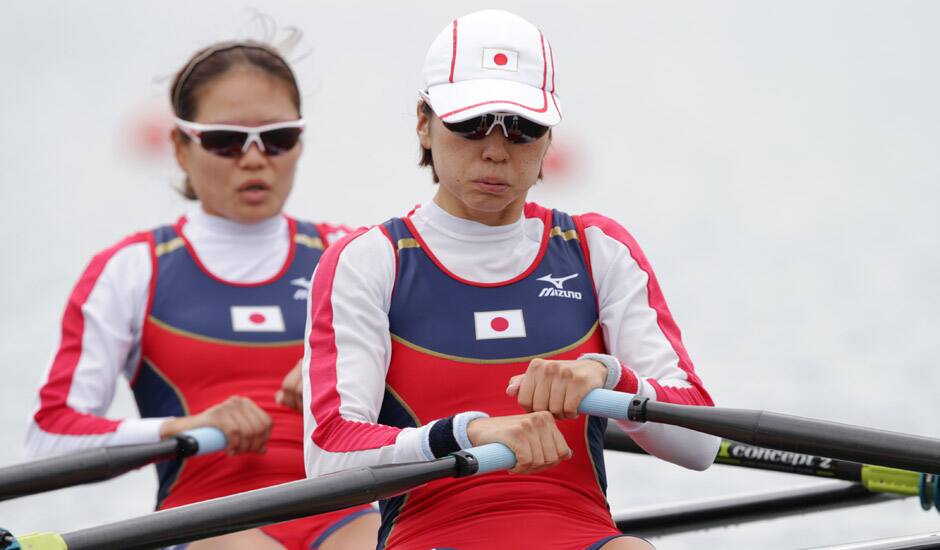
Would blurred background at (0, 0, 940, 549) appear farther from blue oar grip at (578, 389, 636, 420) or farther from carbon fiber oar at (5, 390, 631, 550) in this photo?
carbon fiber oar at (5, 390, 631, 550)

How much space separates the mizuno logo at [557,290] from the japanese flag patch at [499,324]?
0.06 m

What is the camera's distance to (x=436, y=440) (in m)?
1.97

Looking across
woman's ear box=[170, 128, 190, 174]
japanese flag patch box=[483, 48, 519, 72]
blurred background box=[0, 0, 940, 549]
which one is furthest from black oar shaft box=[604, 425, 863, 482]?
blurred background box=[0, 0, 940, 549]

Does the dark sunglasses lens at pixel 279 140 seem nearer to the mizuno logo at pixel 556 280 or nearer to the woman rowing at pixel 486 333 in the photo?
the woman rowing at pixel 486 333

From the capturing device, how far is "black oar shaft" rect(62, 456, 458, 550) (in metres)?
1.84

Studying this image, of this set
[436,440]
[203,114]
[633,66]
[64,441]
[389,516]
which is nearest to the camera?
[436,440]

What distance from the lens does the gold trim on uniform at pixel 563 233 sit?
2291 mm

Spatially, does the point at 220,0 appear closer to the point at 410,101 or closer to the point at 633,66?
the point at 633,66

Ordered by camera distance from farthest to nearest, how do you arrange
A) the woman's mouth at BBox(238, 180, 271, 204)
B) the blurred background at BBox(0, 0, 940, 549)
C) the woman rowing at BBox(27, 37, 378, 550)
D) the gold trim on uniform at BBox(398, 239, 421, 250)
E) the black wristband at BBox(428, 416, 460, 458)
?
the blurred background at BBox(0, 0, 940, 549)
the woman's mouth at BBox(238, 180, 271, 204)
the woman rowing at BBox(27, 37, 378, 550)
the gold trim on uniform at BBox(398, 239, 421, 250)
the black wristband at BBox(428, 416, 460, 458)

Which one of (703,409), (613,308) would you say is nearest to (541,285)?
(613,308)

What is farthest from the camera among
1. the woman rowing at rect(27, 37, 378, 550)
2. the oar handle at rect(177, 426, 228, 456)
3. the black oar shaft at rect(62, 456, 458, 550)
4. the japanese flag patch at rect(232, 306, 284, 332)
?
the japanese flag patch at rect(232, 306, 284, 332)

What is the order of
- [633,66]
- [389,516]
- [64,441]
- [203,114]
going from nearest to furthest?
1. [389,516]
2. [64,441]
3. [203,114]
4. [633,66]

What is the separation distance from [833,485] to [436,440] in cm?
148

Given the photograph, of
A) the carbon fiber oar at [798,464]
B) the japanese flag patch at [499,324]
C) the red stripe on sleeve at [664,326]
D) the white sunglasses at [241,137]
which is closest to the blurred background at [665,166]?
the carbon fiber oar at [798,464]
